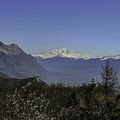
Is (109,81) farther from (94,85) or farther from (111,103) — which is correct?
(111,103)

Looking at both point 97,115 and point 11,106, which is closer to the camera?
point 11,106

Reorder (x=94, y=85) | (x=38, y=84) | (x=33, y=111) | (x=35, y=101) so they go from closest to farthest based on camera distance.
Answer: (x=33, y=111), (x=35, y=101), (x=94, y=85), (x=38, y=84)

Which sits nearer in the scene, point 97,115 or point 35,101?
point 35,101

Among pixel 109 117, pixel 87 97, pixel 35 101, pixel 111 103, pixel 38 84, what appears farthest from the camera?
pixel 38 84

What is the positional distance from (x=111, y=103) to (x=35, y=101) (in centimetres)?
2907

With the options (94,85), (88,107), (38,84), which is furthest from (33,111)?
(38,84)

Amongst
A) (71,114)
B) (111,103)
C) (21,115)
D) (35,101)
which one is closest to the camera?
(21,115)

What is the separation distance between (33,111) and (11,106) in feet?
8.10

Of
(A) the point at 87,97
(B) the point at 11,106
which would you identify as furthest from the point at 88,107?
(B) the point at 11,106

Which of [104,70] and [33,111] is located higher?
[104,70]

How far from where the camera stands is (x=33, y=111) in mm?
30125

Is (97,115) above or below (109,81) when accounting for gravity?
below

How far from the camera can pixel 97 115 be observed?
180 feet

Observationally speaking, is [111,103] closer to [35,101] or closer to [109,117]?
[109,117]
